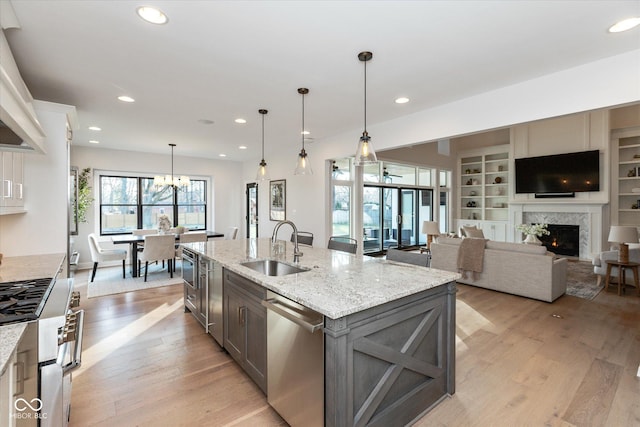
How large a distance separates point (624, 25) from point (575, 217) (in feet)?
21.2

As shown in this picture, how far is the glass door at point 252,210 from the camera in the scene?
26.9ft

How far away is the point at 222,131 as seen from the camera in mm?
5203

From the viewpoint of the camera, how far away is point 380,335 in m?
1.70

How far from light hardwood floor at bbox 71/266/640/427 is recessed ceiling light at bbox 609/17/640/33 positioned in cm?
268

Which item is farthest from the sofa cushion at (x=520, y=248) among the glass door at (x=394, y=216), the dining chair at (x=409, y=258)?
the glass door at (x=394, y=216)

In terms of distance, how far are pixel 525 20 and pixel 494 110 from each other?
139 cm

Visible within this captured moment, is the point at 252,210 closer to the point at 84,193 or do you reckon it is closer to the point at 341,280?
the point at 84,193

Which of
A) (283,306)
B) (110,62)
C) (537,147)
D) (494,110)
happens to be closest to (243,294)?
(283,306)

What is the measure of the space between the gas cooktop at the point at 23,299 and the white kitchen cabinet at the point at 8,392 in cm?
27

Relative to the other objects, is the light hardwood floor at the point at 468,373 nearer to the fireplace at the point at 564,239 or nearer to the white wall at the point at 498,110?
the white wall at the point at 498,110

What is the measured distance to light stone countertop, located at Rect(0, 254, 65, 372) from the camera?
1064 mm

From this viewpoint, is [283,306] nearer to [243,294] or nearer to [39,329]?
[243,294]

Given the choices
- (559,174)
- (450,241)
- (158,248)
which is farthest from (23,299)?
(559,174)

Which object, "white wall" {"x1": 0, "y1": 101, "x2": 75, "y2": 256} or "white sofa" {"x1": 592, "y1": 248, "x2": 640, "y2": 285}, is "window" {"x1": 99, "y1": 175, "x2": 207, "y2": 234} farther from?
"white sofa" {"x1": 592, "y1": 248, "x2": 640, "y2": 285}
